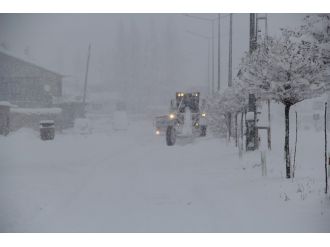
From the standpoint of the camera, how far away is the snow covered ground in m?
6.56

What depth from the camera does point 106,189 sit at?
7.65 meters

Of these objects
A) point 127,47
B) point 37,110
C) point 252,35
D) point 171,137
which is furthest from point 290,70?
point 37,110

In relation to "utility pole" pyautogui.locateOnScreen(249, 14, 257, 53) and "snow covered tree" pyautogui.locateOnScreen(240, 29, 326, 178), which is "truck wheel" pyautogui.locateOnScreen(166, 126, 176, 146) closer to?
"utility pole" pyautogui.locateOnScreen(249, 14, 257, 53)

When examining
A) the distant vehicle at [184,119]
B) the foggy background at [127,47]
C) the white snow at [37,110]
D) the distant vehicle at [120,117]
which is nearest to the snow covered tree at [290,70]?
the foggy background at [127,47]

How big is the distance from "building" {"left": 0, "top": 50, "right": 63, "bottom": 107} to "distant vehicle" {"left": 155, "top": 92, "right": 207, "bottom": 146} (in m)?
3.43

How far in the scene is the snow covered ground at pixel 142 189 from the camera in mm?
6562

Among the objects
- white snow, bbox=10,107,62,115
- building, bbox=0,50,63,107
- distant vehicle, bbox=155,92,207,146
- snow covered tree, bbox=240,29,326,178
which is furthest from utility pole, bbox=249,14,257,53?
white snow, bbox=10,107,62,115

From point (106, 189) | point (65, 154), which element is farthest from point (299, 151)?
point (65, 154)

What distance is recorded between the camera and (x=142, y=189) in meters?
7.73

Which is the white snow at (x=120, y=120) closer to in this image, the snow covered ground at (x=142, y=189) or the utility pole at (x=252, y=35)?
the snow covered ground at (x=142, y=189)

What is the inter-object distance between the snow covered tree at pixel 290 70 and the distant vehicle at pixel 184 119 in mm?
4147

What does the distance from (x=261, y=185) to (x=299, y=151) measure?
3.03 meters

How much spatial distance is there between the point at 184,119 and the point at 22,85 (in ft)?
18.8
